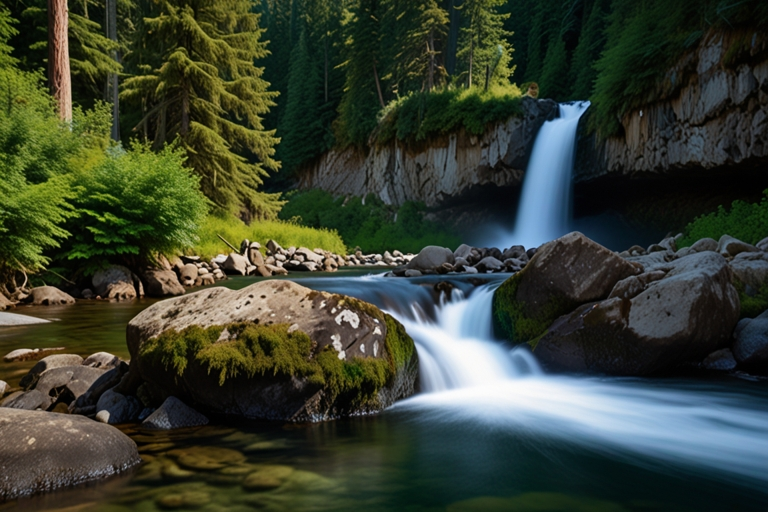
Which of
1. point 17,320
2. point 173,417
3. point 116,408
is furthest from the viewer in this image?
point 17,320

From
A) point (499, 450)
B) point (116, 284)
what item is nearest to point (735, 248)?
point (499, 450)

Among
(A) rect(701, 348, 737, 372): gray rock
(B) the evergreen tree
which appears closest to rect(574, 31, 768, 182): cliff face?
(A) rect(701, 348, 737, 372): gray rock

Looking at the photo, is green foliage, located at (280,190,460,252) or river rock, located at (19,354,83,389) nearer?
river rock, located at (19,354,83,389)

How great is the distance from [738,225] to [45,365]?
15.5 m

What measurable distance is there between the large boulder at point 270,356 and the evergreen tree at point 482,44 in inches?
1125

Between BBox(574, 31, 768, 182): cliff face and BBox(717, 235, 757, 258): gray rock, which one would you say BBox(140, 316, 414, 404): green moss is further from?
BBox(574, 31, 768, 182): cliff face

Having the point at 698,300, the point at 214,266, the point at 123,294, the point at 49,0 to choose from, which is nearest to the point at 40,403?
the point at 698,300

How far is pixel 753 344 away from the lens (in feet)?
20.1

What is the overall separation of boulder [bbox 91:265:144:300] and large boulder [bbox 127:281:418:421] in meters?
8.09

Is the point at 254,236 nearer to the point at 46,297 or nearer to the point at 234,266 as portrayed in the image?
the point at 234,266

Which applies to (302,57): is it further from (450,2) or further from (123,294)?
(123,294)

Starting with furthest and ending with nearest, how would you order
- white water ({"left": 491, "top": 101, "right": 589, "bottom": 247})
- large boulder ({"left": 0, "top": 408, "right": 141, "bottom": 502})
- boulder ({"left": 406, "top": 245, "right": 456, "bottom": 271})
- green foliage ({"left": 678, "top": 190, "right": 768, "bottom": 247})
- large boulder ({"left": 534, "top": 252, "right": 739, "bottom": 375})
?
white water ({"left": 491, "top": 101, "right": 589, "bottom": 247}) → boulder ({"left": 406, "top": 245, "right": 456, "bottom": 271}) → green foliage ({"left": 678, "top": 190, "right": 768, "bottom": 247}) → large boulder ({"left": 534, "top": 252, "right": 739, "bottom": 375}) → large boulder ({"left": 0, "top": 408, "right": 141, "bottom": 502})

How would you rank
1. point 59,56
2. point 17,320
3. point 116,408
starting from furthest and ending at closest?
1. point 59,56
2. point 17,320
3. point 116,408

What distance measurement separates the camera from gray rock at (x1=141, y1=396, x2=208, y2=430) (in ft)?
13.9
